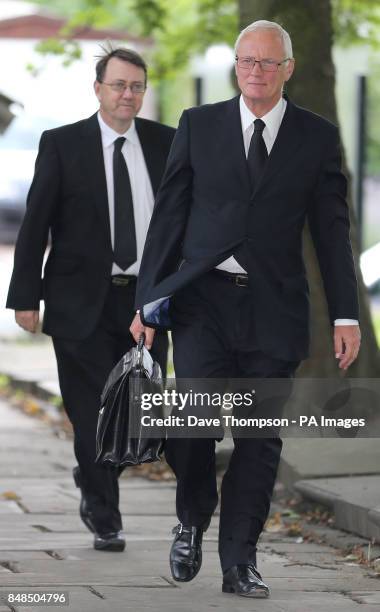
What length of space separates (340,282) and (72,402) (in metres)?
1.73

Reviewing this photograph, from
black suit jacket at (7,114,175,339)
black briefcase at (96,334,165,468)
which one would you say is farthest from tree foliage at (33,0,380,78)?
black briefcase at (96,334,165,468)

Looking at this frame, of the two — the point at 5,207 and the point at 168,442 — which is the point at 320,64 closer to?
the point at 168,442

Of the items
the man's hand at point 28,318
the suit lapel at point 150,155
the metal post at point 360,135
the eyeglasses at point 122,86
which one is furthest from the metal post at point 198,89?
the man's hand at point 28,318

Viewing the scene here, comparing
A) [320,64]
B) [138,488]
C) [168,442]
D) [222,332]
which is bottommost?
[138,488]

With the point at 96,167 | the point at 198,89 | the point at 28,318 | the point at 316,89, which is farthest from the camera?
the point at 198,89

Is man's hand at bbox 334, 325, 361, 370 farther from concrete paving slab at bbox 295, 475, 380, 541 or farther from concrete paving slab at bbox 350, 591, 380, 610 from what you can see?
concrete paving slab at bbox 295, 475, 380, 541

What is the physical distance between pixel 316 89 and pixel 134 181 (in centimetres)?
289

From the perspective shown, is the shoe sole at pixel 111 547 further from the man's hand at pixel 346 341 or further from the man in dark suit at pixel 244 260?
the man's hand at pixel 346 341

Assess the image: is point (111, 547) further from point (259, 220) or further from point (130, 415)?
point (259, 220)

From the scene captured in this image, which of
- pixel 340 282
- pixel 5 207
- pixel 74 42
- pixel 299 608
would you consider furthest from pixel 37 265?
pixel 5 207

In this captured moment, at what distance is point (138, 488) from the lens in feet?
30.6

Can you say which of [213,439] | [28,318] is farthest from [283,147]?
[28,318]

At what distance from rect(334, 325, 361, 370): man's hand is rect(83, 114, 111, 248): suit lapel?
1456 mm

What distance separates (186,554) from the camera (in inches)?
236
